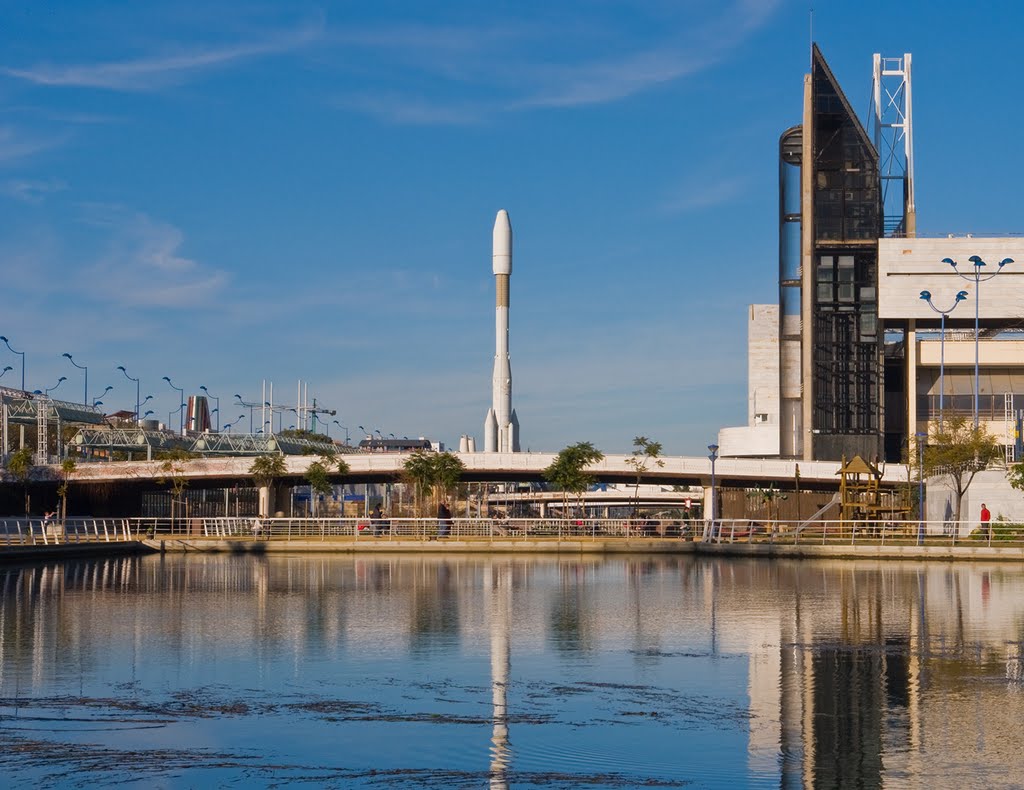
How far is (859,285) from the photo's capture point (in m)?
116

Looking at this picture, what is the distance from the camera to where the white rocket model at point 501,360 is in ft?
525

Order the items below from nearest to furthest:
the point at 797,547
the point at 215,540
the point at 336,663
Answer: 1. the point at 336,663
2. the point at 797,547
3. the point at 215,540

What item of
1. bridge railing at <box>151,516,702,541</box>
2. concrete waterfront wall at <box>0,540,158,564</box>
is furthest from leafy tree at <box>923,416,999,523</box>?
concrete waterfront wall at <box>0,540,158,564</box>

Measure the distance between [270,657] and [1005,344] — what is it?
10838 cm

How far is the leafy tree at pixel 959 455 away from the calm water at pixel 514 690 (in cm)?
3368

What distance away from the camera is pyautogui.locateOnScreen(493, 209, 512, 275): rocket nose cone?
161375 mm

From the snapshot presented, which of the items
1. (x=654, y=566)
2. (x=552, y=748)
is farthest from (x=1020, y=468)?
(x=552, y=748)

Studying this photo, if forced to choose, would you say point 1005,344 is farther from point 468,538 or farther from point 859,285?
point 468,538

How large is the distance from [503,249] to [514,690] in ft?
472

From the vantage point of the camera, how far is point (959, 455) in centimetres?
6888

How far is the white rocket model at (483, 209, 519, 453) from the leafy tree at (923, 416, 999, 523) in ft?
283

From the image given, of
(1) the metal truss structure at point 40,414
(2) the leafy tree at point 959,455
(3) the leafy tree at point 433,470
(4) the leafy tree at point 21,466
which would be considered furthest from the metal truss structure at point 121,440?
(2) the leafy tree at point 959,455

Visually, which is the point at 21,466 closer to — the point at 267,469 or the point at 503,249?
the point at 267,469

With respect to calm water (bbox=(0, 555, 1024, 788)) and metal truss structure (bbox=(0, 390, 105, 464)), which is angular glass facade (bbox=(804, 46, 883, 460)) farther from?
calm water (bbox=(0, 555, 1024, 788))
